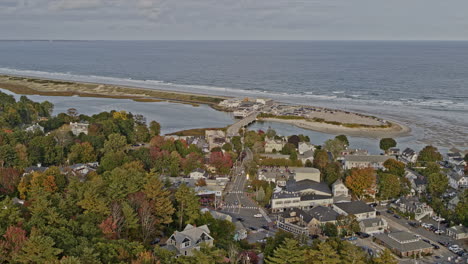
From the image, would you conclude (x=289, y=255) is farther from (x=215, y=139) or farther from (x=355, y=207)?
(x=215, y=139)

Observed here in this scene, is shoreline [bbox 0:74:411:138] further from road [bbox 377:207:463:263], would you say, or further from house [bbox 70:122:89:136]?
road [bbox 377:207:463:263]

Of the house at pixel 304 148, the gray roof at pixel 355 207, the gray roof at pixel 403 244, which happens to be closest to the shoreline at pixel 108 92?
the house at pixel 304 148

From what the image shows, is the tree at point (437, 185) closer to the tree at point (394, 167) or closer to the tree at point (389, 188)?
the tree at point (389, 188)

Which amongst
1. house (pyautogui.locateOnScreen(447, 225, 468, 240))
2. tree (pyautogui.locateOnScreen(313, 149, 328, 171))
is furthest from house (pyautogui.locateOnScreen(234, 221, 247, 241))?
tree (pyautogui.locateOnScreen(313, 149, 328, 171))

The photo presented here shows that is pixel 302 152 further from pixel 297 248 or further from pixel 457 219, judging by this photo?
pixel 297 248

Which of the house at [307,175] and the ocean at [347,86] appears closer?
the house at [307,175]

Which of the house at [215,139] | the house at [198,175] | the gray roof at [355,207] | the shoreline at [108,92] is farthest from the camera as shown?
the shoreline at [108,92]

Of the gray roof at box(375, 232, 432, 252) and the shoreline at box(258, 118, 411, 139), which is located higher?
the shoreline at box(258, 118, 411, 139)
